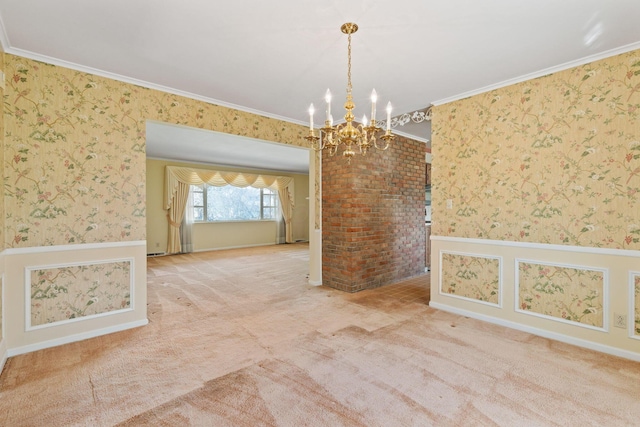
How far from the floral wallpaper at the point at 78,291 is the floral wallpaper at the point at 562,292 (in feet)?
12.8

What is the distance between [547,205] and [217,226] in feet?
24.5

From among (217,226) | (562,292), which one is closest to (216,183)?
(217,226)

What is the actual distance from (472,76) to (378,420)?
298 cm

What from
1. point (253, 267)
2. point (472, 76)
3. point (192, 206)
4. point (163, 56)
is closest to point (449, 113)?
point (472, 76)

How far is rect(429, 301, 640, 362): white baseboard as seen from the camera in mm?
2408

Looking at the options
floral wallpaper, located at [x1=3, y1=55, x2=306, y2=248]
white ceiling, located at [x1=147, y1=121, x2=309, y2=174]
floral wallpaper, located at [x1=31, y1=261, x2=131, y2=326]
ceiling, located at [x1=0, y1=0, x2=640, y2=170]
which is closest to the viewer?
ceiling, located at [x1=0, y1=0, x2=640, y2=170]

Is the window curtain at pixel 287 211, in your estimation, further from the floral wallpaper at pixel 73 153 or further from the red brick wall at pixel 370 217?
the floral wallpaper at pixel 73 153

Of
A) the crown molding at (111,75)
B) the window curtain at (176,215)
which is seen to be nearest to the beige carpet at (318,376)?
the crown molding at (111,75)

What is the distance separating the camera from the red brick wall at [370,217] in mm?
4184

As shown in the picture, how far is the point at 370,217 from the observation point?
172 inches

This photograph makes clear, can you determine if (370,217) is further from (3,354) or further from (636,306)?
(3,354)

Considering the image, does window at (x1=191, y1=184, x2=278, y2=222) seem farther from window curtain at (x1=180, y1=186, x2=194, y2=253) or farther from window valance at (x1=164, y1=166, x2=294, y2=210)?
window valance at (x1=164, y1=166, x2=294, y2=210)

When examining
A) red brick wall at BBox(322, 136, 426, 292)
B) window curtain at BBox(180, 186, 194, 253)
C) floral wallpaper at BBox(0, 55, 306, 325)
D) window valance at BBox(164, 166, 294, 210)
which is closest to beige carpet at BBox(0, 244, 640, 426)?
floral wallpaper at BBox(0, 55, 306, 325)

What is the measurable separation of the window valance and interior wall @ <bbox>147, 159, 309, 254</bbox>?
229mm
